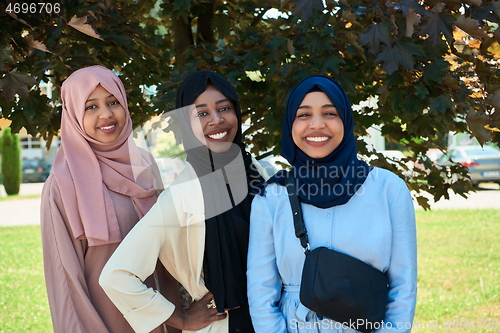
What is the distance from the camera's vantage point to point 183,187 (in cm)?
212

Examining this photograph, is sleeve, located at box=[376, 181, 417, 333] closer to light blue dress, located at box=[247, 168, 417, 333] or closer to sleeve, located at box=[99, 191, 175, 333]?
light blue dress, located at box=[247, 168, 417, 333]

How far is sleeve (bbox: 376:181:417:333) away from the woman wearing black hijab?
1.93 ft

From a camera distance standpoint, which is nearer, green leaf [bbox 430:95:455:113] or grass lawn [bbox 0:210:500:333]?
green leaf [bbox 430:95:455:113]


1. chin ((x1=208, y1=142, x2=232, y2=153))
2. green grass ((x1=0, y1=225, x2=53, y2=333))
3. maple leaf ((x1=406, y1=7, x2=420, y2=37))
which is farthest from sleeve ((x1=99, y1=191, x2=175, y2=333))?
green grass ((x1=0, y1=225, x2=53, y2=333))

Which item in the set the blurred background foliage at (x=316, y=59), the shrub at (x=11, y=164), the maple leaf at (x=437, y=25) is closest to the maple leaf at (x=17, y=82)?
the blurred background foliage at (x=316, y=59)

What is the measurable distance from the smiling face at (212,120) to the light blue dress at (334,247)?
37 cm

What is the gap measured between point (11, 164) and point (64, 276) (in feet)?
70.3

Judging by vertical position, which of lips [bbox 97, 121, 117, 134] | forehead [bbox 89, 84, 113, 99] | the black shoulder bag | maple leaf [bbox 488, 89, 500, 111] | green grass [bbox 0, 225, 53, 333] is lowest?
green grass [bbox 0, 225, 53, 333]

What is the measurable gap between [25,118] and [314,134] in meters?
1.59

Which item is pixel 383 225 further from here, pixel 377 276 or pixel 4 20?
pixel 4 20

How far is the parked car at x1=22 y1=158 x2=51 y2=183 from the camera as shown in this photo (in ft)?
87.4

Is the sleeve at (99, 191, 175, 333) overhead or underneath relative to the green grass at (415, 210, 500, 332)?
overhead

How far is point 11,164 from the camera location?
21531 mm

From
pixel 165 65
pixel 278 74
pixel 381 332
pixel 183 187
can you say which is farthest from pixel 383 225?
pixel 165 65
